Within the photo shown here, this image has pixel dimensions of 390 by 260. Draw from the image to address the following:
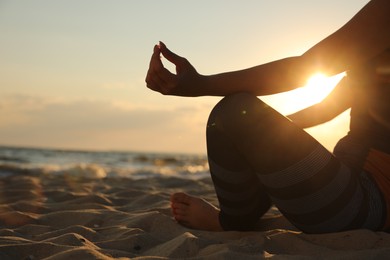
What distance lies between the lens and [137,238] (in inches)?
75.5

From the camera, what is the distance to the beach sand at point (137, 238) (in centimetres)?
Answer: 156

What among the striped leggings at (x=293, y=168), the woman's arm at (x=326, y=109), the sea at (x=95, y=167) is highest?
the woman's arm at (x=326, y=109)

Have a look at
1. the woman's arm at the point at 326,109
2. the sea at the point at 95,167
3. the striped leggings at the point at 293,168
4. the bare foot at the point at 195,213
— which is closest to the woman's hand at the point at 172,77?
the striped leggings at the point at 293,168

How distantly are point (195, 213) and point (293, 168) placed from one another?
85 centimetres

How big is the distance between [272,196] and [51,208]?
187 cm

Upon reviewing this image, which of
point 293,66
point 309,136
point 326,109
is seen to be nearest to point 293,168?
point 309,136

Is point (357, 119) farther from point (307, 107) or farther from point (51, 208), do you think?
point (51, 208)

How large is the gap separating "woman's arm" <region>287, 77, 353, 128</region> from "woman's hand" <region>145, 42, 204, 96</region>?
A: 0.97 meters

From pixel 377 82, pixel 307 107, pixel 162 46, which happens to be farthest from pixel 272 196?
pixel 307 107

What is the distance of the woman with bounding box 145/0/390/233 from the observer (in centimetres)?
157

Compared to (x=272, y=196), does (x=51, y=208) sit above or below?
below

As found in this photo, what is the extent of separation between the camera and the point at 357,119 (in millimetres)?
1794

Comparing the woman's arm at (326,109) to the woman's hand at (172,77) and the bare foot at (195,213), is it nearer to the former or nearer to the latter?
the bare foot at (195,213)

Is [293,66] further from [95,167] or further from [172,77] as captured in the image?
[95,167]
